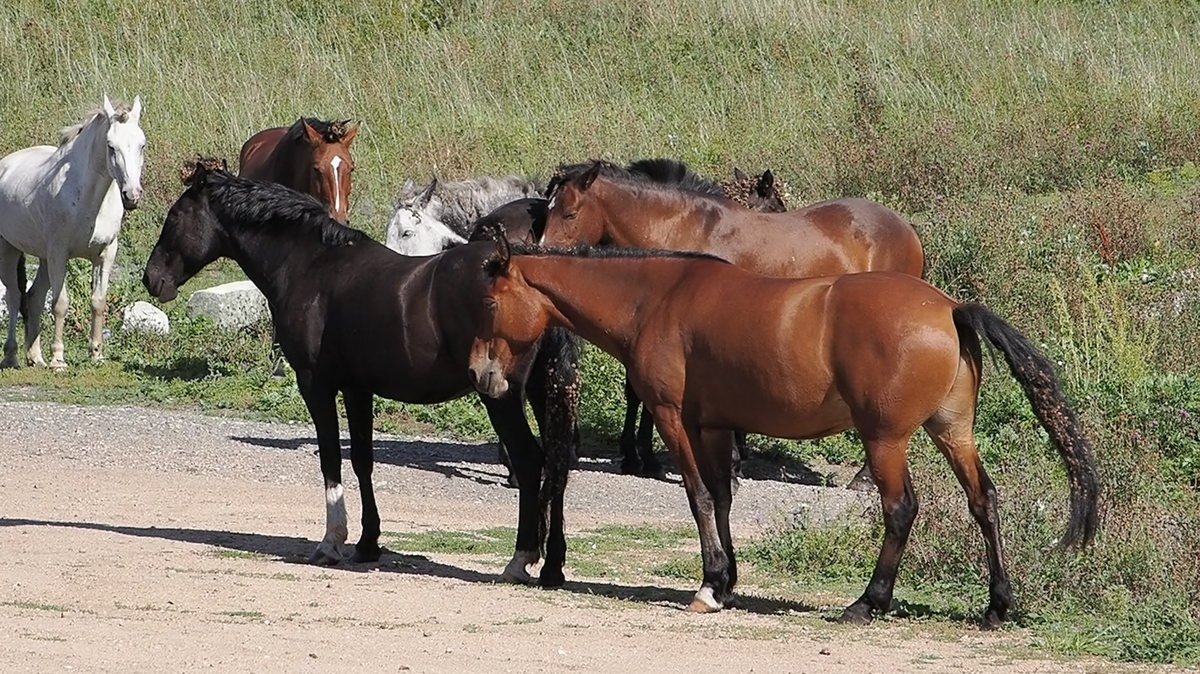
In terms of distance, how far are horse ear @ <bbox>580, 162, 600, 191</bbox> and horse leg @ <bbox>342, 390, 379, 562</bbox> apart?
8.02 ft

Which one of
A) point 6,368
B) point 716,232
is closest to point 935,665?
point 716,232

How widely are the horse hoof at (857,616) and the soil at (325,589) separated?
0.09 m

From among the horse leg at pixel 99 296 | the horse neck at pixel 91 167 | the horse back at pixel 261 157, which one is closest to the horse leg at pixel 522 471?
the horse back at pixel 261 157

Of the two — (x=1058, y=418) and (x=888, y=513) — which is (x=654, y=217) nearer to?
(x=888, y=513)

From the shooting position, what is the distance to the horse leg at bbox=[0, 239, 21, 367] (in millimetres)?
15989

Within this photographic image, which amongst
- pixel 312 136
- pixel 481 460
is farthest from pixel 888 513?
pixel 312 136

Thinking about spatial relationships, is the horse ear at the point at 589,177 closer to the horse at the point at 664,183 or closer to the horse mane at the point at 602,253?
the horse at the point at 664,183

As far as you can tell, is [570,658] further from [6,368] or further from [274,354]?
[6,368]

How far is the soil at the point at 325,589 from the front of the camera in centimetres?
676

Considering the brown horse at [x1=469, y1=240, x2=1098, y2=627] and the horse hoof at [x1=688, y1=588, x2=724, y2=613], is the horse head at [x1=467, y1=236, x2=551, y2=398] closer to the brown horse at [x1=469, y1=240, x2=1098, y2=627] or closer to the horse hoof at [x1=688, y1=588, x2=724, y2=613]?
the brown horse at [x1=469, y1=240, x2=1098, y2=627]

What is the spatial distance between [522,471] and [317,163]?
5798mm

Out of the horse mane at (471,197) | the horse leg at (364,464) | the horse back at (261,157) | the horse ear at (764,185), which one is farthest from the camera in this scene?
the horse back at (261,157)

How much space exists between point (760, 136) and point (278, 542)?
12921 millimetres

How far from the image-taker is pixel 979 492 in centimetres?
780
